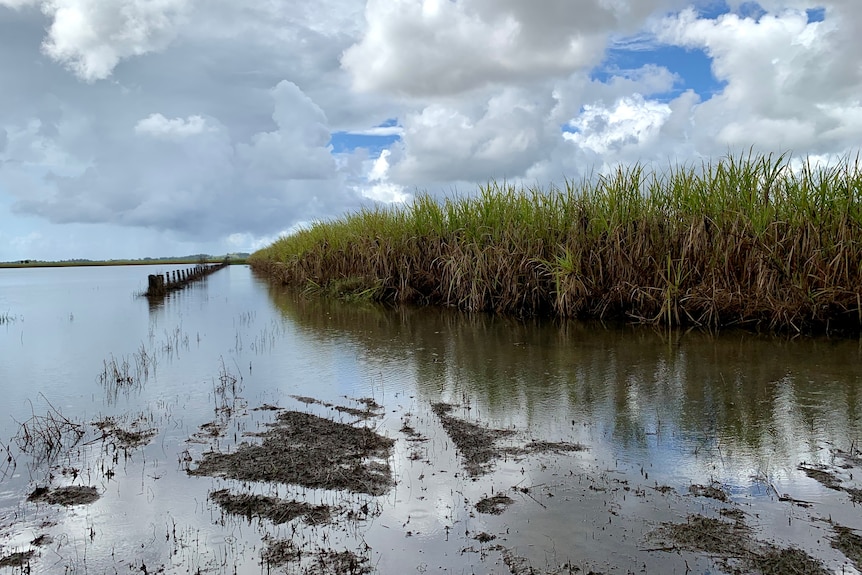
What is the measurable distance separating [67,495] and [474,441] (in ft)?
7.12

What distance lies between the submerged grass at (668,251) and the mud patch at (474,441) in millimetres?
5047

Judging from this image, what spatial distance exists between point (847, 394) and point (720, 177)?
450 centimetres

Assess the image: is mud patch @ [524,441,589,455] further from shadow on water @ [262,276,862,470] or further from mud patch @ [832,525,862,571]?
mud patch @ [832,525,862,571]

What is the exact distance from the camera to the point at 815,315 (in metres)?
7.14

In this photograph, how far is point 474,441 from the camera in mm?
3518

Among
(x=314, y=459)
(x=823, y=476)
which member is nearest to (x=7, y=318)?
(x=314, y=459)

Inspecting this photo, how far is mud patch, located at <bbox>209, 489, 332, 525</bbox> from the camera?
254 cm

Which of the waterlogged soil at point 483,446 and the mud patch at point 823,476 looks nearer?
the mud patch at point 823,476

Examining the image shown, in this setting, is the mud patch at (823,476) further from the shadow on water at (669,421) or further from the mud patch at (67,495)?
the mud patch at (67,495)

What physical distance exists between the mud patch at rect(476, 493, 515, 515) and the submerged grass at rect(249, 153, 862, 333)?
5.97 m

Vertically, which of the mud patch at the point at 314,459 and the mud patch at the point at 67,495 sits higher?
the mud patch at the point at 314,459

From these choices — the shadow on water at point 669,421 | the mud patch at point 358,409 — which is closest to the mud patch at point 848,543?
the shadow on water at point 669,421

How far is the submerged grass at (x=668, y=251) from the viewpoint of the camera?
7219 mm

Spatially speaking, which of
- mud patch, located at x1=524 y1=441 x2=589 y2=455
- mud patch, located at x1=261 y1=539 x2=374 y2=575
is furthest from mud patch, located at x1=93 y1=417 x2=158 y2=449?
mud patch, located at x1=524 y1=441 x2=589 y2=455
